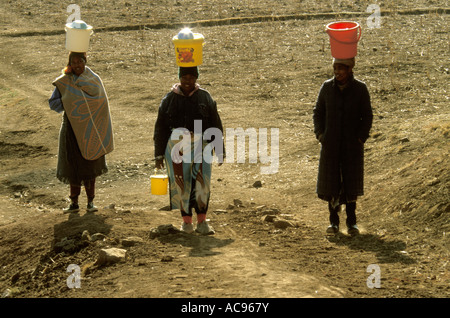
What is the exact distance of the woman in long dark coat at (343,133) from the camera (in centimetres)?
634

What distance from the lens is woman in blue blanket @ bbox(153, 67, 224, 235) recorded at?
6.30 meters

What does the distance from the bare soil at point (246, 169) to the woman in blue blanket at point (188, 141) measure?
0.32m

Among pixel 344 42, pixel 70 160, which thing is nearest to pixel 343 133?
pixel 344 42

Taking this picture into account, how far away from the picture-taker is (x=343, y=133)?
6.41 m

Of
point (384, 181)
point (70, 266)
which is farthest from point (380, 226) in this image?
point (70, 266)

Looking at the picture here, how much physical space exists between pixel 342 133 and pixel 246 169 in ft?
11.6

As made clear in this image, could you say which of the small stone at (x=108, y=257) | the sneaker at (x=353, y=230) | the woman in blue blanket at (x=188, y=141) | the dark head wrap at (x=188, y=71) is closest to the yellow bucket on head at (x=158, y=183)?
the woman in blue blanket at (x=188, y=141)

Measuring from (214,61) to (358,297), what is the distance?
11.2 metres

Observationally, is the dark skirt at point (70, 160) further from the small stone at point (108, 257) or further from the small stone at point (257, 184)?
the small stone at point (257, 184)

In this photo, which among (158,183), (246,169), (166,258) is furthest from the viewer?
(246,169)

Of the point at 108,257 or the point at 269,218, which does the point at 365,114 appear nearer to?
the point at 269,218

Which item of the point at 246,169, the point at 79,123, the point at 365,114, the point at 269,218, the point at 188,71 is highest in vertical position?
the point at 188,71

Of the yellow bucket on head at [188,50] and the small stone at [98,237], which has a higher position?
the yellow bucket on head at [188,50]

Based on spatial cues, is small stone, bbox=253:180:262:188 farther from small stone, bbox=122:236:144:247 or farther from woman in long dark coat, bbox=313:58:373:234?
small stone, bbox=122:236:144:247
